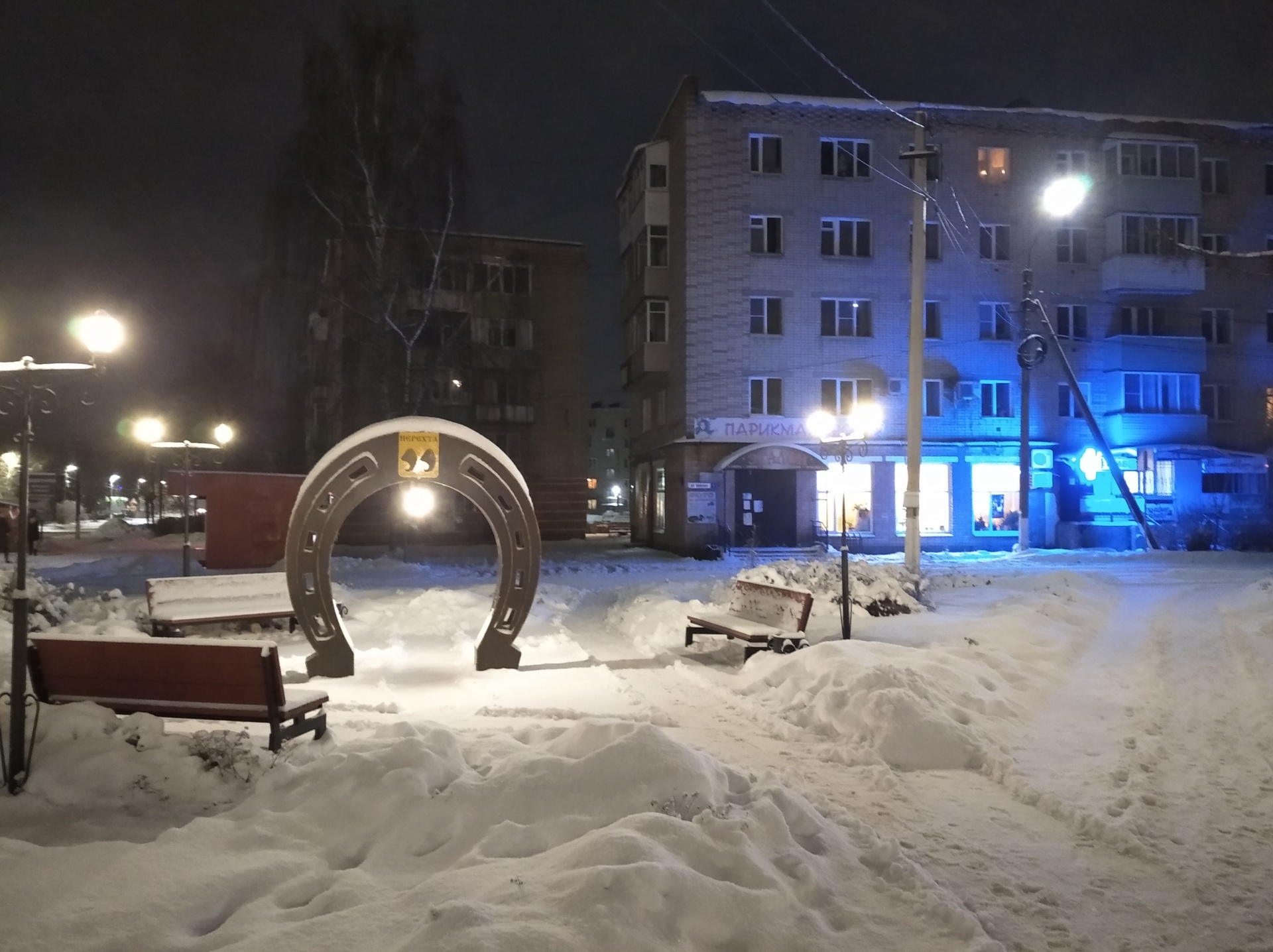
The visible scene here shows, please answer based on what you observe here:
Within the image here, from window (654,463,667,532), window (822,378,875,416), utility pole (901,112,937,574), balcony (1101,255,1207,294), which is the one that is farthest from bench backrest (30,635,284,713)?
balcony (1101,255,1207,294)

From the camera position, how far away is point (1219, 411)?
34844 millimetres

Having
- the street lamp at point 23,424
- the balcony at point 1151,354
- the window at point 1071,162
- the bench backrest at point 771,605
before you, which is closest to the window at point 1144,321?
the balcony at point 1151,354

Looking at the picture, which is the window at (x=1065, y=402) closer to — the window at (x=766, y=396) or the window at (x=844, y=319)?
the window at (x=844, y=319)

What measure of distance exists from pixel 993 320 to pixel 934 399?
3848 millimetres

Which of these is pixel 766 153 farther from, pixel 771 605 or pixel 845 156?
pixel 771 605

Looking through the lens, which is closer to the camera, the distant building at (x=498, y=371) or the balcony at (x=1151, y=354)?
the distant building at (x=498, y=371)

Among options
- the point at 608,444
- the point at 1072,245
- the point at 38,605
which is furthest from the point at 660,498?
the point at 608,444

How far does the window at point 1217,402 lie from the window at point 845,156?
16.4 metres

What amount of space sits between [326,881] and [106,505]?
86259 millimetres

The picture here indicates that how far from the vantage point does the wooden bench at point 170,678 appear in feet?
23.1

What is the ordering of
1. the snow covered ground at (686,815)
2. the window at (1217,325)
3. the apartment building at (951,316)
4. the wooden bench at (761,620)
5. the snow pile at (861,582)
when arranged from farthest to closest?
the window at (1217,325), the apartment building at (951,316), the snow pile at (861,582), the wooden bench at (761,620), the snow covered ground at (686,815)

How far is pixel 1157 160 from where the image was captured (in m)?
34.0

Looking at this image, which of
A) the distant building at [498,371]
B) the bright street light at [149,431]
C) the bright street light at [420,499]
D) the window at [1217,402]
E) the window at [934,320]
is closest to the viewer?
the bright street light at [420,499]

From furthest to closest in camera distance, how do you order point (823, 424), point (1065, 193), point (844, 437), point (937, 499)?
point (937, 499) < point (1065, 193) < point (823, 424) < point (844, 437)
